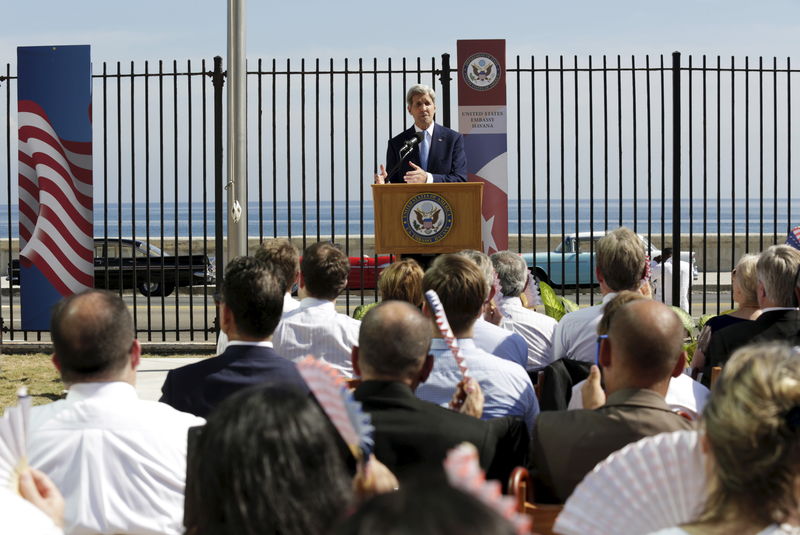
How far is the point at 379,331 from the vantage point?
3.26 metres

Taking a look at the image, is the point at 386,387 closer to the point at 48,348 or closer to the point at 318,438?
the point at 318,438

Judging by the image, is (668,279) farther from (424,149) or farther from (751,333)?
(751,333)

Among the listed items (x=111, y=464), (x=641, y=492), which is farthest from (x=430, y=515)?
(x=111, y=464)

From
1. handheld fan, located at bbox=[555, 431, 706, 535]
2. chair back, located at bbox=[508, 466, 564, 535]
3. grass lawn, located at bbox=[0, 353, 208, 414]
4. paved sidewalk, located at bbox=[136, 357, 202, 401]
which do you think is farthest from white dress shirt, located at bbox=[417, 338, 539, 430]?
grass lawn, located at bbox=[0, 353, 208, 414]

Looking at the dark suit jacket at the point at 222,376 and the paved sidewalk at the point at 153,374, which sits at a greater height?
the dark suit jacket at the point at 222,376

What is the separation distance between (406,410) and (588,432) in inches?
20.7

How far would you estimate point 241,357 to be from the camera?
13.3ft

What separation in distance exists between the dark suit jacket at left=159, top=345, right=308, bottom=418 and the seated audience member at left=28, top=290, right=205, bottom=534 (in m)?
0.77

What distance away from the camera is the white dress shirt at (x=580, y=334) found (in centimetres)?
498

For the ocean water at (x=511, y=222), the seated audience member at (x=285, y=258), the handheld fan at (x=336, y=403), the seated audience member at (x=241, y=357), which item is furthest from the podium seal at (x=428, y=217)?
the handheld fan at (x=336, y=403)

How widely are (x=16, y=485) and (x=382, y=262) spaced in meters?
18.8

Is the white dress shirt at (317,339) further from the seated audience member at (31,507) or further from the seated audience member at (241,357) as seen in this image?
the seated audience member at (31,507)

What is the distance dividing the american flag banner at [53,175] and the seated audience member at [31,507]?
25.1ft

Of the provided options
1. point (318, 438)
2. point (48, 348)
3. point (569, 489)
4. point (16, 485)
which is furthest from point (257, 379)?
point (48, 348)
